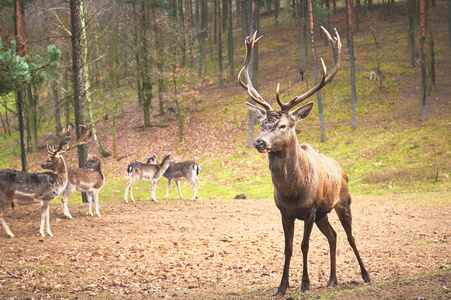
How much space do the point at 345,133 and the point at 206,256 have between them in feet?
66.7

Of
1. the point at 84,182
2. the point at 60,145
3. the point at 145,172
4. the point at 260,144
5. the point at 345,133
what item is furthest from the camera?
the point at 345,133

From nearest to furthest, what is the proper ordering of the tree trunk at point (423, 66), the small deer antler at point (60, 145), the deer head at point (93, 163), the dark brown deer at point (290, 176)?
the dark brown deer at point (290, 176) < the small deer antler at point (60, 145) < the deer head at point (93, 163) < the tree trunk at point (423, 66)

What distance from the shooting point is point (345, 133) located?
2745 centimetres

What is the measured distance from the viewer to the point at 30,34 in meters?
30.2

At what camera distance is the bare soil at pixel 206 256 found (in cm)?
682

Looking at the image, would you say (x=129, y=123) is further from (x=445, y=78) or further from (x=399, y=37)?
(x=399, y=37)

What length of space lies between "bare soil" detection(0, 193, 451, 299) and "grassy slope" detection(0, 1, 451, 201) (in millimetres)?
6585

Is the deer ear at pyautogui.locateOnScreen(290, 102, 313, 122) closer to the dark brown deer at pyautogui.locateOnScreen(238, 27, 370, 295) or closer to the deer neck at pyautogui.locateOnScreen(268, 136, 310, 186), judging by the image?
the dark brown deer at pyautogui.locateOnScreen(238, 27, 370, 295)

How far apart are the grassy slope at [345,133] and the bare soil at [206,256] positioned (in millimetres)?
6585

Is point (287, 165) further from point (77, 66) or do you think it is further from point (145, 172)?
point (145, 172)

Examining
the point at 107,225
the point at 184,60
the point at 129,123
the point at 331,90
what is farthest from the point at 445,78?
the point at 107,225

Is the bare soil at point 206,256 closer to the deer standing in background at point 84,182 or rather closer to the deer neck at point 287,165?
the deer standing in background at point 84,182

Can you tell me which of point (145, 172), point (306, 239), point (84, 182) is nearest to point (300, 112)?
point (306, 239)

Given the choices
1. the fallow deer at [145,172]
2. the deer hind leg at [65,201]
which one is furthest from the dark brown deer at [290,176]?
the fallow deer at [145,172]
